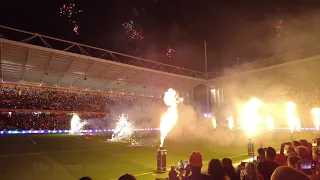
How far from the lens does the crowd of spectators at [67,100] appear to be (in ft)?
94.8

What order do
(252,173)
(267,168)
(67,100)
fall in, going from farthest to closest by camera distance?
(67,100)
(267,168)
(252,173)

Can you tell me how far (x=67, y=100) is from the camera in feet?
107

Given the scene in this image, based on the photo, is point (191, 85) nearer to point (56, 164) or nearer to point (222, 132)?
point (222, 132)

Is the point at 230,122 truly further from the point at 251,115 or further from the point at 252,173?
the point at 252,173

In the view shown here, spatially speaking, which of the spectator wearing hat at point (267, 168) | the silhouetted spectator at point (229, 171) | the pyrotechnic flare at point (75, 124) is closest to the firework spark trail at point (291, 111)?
the spectator wearing hat at point (267, 168)

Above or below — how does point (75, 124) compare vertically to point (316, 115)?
below

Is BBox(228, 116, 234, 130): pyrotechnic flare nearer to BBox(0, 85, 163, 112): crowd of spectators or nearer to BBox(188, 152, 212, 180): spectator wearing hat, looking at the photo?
BBox(0, 85, 163, 112): crowd of spectators

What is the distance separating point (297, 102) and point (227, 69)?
756cm

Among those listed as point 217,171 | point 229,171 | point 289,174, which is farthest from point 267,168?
point 289,174

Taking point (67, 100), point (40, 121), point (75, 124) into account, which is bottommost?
point (75, 124)

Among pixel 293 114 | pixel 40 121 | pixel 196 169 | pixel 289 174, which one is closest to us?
pixel 289 174

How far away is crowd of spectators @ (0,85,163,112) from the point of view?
94.8 ft

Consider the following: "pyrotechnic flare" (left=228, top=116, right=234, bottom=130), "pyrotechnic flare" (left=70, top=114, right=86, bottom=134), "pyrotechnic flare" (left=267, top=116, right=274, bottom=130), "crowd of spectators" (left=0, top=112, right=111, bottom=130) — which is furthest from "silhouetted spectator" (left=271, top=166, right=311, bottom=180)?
"pyrotechnic flare" (left=70, top=114, right=86, bottom=134)

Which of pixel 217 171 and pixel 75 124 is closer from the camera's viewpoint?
pixel 217 171
